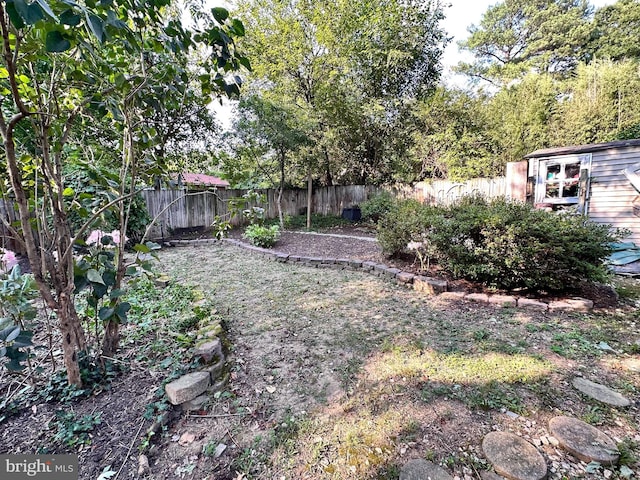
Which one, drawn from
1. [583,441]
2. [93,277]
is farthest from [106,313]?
[583,441]

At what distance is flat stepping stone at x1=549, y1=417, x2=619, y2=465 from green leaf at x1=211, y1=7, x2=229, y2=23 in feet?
7.55

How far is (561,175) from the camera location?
5793 mm

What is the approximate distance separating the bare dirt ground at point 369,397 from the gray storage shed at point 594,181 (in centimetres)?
355

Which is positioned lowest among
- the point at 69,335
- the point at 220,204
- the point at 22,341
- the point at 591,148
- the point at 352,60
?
the point at 69,335

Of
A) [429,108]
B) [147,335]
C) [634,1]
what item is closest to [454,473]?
[147,335]

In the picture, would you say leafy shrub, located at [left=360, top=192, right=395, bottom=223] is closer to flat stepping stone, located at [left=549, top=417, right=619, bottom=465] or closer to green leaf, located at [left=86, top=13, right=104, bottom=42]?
flat stepping stone, located at [left=549, top=417, right=619, bottom=465]

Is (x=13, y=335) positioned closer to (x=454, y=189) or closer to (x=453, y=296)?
(x=453, y=296)

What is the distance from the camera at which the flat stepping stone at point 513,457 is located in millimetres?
1147

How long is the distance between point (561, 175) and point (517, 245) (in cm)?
432

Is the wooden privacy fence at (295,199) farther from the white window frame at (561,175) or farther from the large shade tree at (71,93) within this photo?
the large shade tree at (71,93)

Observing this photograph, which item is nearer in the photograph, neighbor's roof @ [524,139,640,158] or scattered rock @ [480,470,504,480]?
scattered rock @ [480,470,504,480]

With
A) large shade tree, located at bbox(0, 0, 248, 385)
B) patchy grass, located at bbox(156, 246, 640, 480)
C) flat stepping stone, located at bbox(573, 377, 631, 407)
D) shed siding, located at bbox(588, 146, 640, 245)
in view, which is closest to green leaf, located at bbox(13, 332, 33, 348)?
large shade tree, located at bbox(0, 0, 248, 385)

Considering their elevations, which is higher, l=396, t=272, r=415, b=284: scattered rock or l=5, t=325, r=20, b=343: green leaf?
l=5, t=325, r=20, b=343: green leaf

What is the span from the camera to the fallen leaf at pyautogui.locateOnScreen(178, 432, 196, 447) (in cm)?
136
